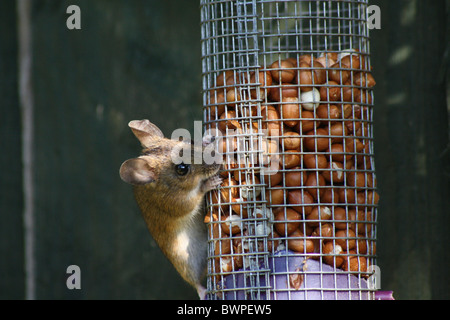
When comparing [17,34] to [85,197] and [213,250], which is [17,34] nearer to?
[85,197]

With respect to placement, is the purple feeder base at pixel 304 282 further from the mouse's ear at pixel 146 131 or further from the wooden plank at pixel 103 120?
the wooden plank at pixel 103 120

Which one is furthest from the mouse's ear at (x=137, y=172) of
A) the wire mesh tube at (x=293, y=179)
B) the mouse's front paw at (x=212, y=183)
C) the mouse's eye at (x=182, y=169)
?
the wire mesh tube at (x=293, y=179)

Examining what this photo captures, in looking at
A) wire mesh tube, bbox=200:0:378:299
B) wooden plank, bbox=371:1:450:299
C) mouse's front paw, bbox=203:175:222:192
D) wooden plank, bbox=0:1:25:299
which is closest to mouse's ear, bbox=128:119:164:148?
mouse's front paw, bbox=203:175:222:192

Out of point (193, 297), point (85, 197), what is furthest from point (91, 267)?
point (193, 297)

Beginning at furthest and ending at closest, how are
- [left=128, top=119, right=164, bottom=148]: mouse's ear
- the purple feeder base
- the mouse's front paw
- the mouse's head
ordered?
[left=128, top=119, right=164, bottom=148]: mouse's ear
the mouse's head
the mouse's front paw
the purple feeder base

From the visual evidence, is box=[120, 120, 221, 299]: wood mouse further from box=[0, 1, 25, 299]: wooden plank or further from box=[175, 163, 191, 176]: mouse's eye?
box=[0, 1, 25, 299]: wooden plank
